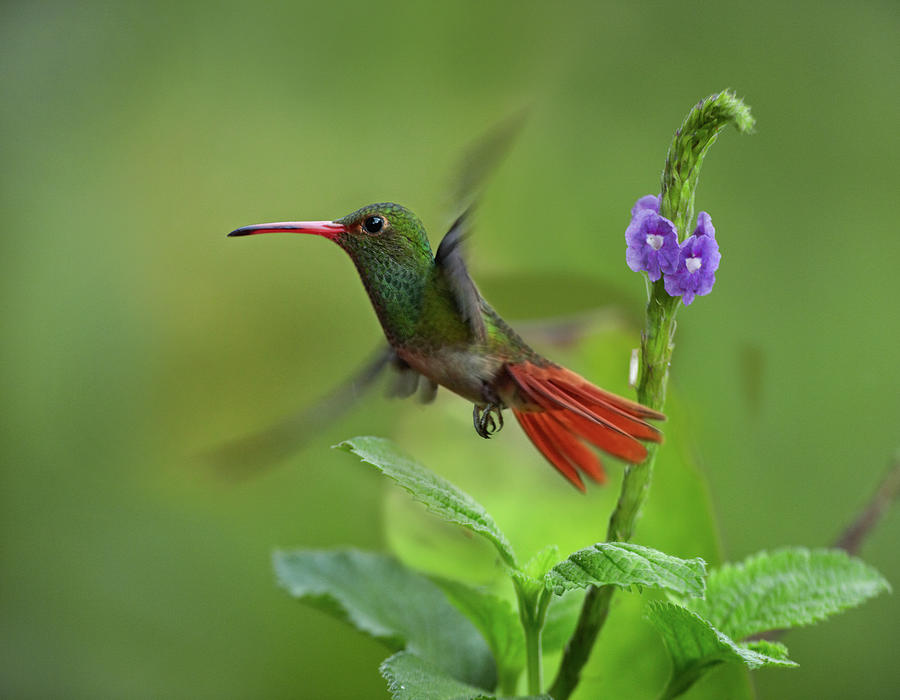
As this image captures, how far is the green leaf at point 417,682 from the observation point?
0.36 metres

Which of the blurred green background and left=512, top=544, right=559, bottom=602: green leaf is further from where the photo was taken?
the blurred green background

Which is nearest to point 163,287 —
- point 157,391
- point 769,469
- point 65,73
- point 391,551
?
point 157,391

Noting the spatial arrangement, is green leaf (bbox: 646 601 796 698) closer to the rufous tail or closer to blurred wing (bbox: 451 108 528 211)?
the rufous tail

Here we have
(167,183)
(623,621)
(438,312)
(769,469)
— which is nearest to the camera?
(438,312)

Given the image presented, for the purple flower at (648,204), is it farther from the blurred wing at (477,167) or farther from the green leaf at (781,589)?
the green leaf at (781,589)

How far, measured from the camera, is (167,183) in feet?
3.85

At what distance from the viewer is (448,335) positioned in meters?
0.35

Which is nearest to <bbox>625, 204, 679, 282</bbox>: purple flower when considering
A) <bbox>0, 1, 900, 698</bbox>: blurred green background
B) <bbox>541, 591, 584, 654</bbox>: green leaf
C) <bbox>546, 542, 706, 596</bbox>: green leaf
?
<bbox>546, 542, 706, 596</bbox>: green leaf

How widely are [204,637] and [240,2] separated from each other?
2.82ft

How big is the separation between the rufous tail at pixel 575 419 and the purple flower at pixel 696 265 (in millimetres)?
46

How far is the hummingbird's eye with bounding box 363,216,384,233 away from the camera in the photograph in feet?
1.16

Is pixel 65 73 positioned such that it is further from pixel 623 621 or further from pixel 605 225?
pixel 623 621

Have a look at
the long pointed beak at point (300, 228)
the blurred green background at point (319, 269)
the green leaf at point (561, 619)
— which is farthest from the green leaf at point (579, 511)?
the blurred green background at point (319, 269)

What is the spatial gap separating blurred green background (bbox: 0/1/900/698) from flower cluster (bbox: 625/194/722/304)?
66 centimetres
